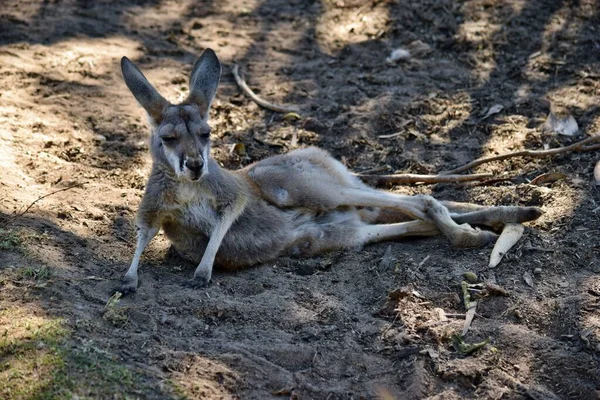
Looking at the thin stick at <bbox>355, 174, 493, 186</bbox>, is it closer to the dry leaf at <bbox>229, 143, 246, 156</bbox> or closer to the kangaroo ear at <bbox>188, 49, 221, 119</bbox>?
the dry leaf at <bbox>229, 143, 246, 156</bbox>

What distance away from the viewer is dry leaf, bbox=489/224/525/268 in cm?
495

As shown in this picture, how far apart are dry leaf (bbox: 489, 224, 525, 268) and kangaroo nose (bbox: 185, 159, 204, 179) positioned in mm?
1879

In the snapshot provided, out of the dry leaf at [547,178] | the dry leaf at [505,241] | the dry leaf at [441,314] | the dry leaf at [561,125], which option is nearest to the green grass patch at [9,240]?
the dry leaf at [441,314]

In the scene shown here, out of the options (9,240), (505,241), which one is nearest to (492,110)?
(505,241)

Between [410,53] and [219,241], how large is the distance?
3741mm

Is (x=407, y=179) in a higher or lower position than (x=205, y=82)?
lower

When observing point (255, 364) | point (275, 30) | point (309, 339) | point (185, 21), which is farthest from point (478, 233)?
point (185, 21)

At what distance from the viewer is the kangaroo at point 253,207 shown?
5082 mm

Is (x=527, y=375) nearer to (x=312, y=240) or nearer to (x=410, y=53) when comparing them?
(x=312, y=240)

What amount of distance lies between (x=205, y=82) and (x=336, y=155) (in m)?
1.60

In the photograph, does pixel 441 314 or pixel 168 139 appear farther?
pixel 168 139

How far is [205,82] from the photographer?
549cm

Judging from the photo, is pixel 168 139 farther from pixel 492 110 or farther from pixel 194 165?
pixel 492 110

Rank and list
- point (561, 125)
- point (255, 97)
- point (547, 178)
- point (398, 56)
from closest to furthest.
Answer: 1. point (547, 178)
2. point (561, 125)
3. point (255, 97)
4. point (398, 56)
